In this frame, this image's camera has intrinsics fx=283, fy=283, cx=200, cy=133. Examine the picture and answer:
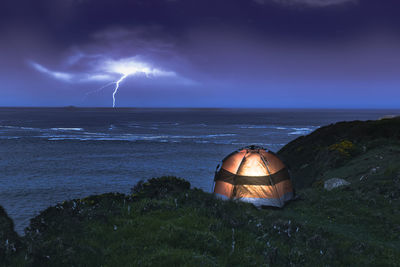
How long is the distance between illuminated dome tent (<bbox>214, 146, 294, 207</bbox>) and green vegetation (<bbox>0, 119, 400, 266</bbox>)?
120 centimetres

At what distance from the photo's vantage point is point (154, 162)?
4231 centimetres

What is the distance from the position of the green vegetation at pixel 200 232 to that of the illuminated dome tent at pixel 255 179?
1205 millimetres

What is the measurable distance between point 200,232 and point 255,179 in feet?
25.3

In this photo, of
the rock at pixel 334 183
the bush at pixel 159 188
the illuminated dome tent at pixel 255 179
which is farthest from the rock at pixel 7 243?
the rock at pixel 334 183

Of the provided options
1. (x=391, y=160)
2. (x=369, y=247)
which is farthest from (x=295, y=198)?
(x=391, y=160)

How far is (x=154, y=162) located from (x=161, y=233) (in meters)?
Result: 36.0

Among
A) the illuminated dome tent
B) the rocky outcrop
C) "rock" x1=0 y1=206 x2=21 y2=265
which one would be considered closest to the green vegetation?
"rock" x1=0 y1=206 x2=21 y2=265

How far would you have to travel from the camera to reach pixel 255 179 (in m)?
14.1

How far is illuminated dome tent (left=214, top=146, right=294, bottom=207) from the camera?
Answer: 1393 centimetres

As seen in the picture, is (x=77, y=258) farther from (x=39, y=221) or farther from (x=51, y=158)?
(x=51, y=158)

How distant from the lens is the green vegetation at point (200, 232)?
230 inches

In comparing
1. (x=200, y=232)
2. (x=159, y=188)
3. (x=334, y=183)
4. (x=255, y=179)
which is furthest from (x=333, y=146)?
(x=200, y=232)

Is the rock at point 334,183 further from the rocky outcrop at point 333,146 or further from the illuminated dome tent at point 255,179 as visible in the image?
the illuminated dome tent at point 255,179

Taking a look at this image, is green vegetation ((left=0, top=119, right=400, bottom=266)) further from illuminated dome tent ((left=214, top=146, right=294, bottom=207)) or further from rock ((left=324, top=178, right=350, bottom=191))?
rock ((left=324, top=178, right=350, bottom=191))
